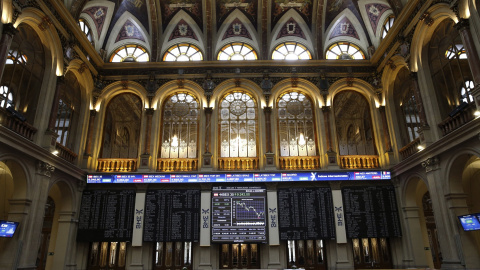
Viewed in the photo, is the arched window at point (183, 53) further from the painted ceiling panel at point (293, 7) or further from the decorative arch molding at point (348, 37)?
the decorative arch molding at point (348, 37)

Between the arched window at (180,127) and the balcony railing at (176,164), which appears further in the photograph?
the arched window at (180,127)

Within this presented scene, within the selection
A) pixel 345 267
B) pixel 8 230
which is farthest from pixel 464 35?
pixel 8 230

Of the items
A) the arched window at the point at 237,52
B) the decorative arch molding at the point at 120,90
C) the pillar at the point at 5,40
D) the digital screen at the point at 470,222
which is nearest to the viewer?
the pillar at the point at 5,40

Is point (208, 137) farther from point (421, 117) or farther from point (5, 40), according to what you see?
point (421, 117)

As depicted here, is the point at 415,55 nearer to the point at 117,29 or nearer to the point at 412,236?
the point at 412,236

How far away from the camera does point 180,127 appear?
1734cm

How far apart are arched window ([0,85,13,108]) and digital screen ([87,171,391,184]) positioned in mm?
5106

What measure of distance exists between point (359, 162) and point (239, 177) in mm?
6375

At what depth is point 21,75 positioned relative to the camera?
12.7 metres

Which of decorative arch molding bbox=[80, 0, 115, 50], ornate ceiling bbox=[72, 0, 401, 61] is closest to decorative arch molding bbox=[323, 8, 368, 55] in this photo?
ornate ceiling bbox=[72, 0, 401, 61]

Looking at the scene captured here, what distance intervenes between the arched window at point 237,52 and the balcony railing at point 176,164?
6.56 meters

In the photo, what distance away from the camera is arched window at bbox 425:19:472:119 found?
12.2m

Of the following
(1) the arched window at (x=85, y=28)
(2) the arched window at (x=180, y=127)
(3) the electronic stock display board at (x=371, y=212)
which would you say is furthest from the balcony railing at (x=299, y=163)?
(1) the arched window at (x=85, y=28)

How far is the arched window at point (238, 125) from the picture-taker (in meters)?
16.9
